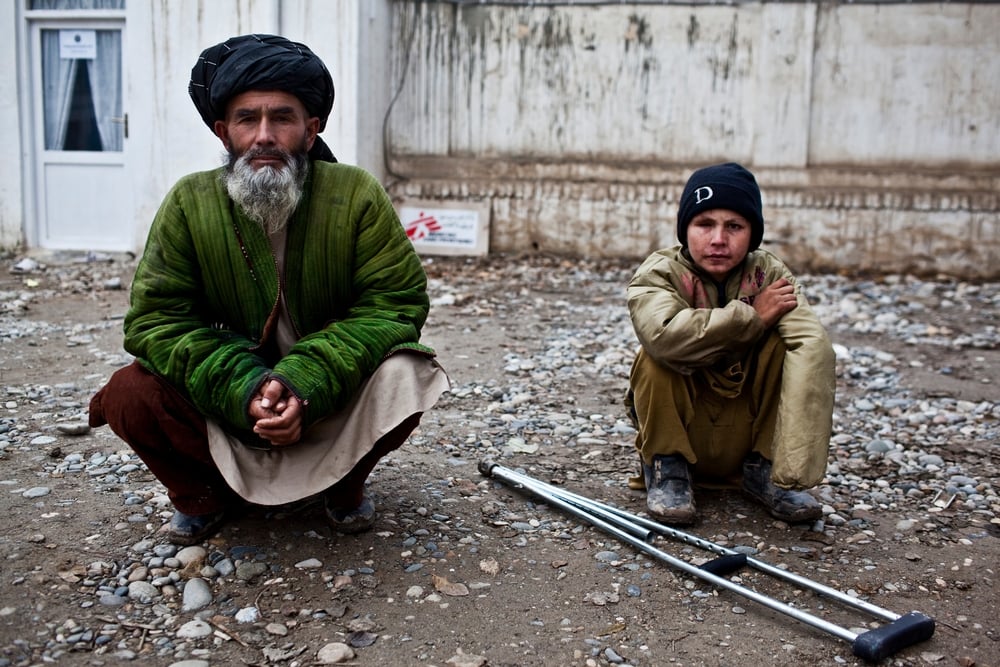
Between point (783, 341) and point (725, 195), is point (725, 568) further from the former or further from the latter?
point (725, 195)

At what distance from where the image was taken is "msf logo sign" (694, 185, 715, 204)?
338 centimetres

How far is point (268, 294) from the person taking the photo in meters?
3.09

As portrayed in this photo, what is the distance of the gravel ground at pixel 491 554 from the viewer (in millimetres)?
2654

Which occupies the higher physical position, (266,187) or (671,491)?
(266,187)

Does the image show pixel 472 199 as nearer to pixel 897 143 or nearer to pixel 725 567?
pixel 897 143

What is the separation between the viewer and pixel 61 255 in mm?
9742

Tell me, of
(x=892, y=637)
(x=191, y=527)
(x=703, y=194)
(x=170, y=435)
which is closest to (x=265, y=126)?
(x=170, y=435)

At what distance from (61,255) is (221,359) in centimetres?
790

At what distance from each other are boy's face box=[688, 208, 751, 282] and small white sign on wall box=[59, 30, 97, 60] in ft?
28.0

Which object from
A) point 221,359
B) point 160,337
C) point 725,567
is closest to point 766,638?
point 725,567

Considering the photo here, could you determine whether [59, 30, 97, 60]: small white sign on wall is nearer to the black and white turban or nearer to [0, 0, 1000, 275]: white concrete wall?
[0, 0, 1000, 275]: white concrete wall

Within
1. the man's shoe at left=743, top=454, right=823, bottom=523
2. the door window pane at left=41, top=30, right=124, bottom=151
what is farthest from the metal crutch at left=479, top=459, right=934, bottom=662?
the door window pane at left=41, top=30, right=124, bottom=151

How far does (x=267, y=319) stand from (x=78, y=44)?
8.27 meters

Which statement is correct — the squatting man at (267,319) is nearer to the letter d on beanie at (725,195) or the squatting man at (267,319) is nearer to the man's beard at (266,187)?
the man's beard at (266,187)
